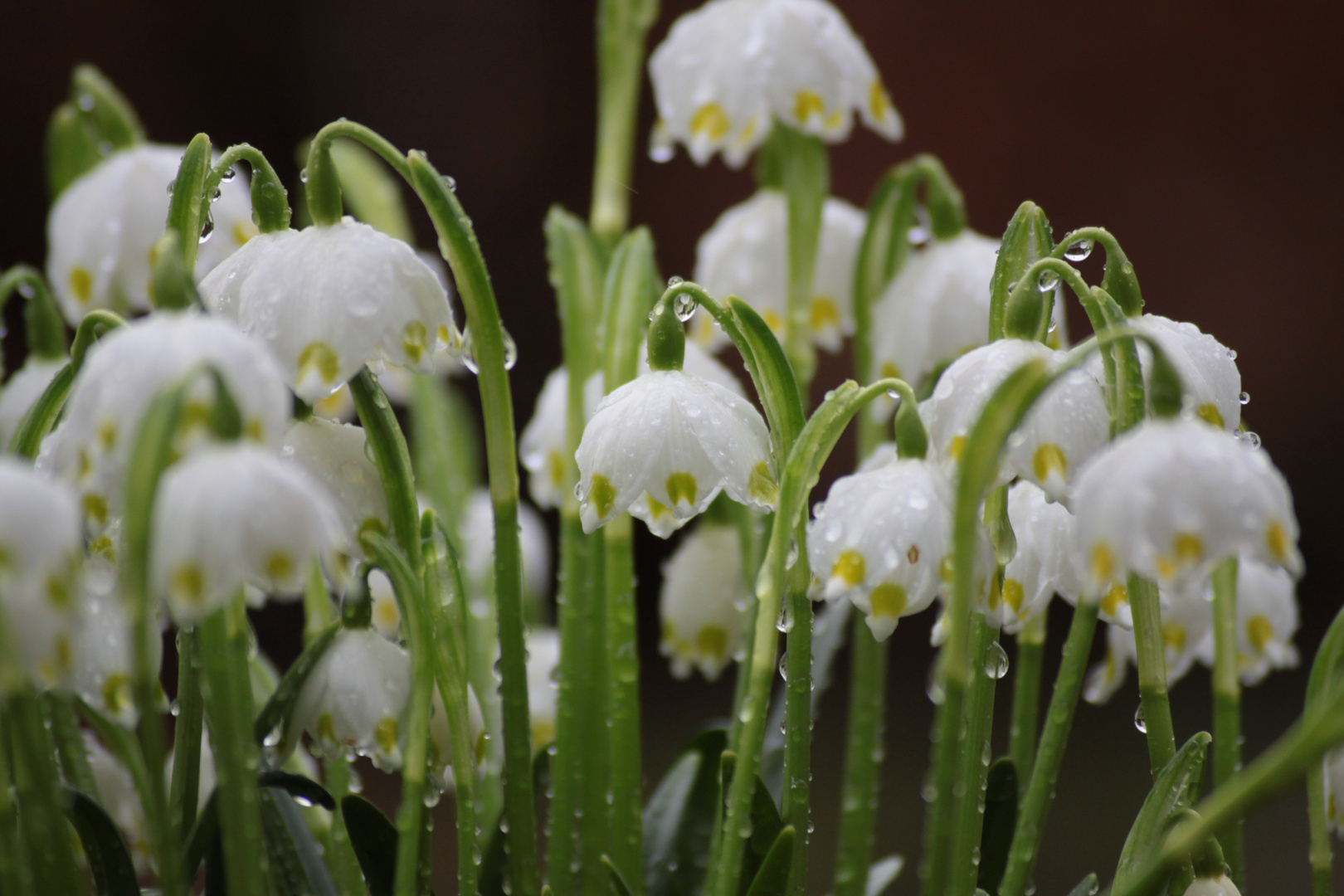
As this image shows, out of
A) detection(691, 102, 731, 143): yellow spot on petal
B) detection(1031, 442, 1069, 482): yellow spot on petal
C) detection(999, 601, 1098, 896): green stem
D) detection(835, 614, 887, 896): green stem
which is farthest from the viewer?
detection(691, 102, 731, 143): yellow spot on petal

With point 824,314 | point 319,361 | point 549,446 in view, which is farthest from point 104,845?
point 824,314

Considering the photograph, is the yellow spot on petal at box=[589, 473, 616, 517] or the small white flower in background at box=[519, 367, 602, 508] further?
the small white flower in background at box=[519, 367, 602, 508]

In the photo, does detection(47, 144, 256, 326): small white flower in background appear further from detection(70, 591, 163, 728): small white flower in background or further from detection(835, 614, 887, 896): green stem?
detection(835, 614, 887, 896): green stem

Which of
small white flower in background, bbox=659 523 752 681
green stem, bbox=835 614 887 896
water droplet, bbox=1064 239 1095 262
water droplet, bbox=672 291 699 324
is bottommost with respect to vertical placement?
green stem, bbox=835 614 887 896

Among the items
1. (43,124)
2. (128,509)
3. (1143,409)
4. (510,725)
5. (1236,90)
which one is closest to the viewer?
(128,509)

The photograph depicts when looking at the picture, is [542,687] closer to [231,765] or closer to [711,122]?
[711,122]

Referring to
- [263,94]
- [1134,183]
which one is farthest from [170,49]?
[1134,183]

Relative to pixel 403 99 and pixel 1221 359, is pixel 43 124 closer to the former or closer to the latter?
pixel 403 99

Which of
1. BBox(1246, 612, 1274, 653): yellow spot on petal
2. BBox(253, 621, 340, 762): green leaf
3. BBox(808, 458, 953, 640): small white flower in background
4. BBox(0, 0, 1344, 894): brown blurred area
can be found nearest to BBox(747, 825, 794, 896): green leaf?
BBox(808, 458, 953, 640): small white flower in background
